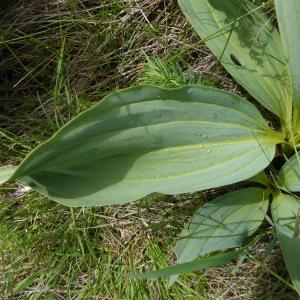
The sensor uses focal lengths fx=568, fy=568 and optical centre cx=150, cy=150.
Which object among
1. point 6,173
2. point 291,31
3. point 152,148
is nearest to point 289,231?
point 152,148

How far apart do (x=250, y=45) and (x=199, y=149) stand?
1.12 feet

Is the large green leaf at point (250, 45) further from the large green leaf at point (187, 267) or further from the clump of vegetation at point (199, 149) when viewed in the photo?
the large green leaf at point (187, 267)

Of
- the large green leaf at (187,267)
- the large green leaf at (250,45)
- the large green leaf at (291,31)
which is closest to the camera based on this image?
the large green leaf at (187,267)

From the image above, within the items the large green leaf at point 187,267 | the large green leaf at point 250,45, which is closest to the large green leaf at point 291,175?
the large green leaf at point 250,45

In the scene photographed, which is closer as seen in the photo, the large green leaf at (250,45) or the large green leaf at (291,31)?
the large green leaf at (291,31)

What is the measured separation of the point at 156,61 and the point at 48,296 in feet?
2.67

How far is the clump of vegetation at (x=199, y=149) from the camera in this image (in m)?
1.29

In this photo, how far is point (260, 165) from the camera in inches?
56.0

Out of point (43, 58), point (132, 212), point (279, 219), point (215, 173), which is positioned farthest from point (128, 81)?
point (279, 219)

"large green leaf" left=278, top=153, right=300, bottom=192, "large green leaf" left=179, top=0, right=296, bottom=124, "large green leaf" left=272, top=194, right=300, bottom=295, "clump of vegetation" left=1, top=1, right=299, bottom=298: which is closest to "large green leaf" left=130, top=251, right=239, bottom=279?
"clump of vegetation" left=1, top=1, right=299, bottom=298

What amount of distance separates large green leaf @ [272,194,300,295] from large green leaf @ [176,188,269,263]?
4cm

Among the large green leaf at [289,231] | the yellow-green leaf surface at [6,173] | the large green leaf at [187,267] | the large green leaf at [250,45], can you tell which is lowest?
the large green leaf at [289,231]

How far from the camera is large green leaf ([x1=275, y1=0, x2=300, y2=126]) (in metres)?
1.41

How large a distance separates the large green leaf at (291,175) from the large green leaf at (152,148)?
7cm
